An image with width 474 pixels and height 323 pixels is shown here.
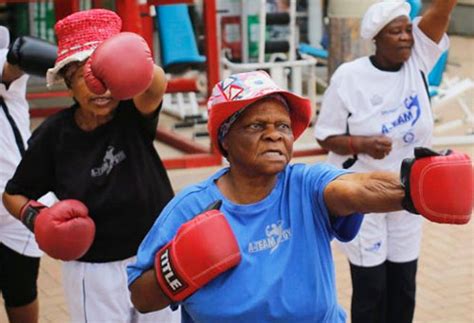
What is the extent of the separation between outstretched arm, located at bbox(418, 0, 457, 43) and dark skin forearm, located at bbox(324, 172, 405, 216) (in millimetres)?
1758

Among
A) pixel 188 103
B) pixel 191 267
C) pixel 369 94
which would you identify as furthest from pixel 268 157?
pixel 188 103

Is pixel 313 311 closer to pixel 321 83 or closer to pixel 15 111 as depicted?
pixel 15 111

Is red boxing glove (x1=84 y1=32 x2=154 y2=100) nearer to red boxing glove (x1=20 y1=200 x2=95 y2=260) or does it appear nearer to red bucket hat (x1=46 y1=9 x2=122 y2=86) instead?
red bucket hat (x1=46 y1=9 x2=122 y2=86)

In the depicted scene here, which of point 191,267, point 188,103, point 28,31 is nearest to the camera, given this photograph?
point 191,267

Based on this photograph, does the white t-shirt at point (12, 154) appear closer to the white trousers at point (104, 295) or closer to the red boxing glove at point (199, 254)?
the white trousers at point (104, 295)

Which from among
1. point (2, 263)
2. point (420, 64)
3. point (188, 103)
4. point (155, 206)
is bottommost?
point (188, 103)

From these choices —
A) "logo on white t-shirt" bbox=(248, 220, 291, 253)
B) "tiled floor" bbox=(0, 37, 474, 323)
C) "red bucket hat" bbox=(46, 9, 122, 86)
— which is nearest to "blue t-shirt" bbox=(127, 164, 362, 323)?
"logo on white t-shirt" bbox=(248, 220, 291, 253)

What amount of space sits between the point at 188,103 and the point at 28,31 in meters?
2.81

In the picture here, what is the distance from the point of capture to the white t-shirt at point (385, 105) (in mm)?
3906

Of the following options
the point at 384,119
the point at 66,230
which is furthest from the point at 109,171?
the point at 384,119

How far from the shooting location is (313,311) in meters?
2.31

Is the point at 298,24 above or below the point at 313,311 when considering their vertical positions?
below

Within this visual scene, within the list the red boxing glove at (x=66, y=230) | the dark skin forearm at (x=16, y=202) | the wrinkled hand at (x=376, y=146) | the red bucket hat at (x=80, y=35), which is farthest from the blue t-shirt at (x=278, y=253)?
the wrinkled hand at (x=376, y=146)

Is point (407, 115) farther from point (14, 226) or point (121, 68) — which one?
point (14, 226)
